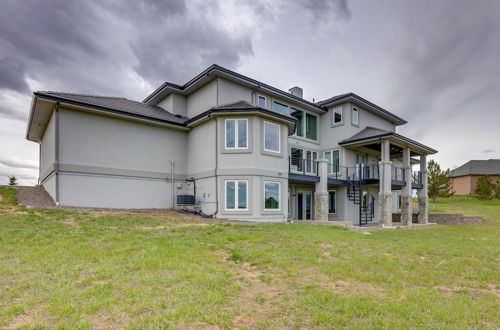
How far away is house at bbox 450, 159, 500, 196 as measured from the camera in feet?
136

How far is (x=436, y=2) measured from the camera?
40.2 ft

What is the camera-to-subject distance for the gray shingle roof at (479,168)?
136 feet

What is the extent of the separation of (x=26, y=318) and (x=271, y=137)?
12.4m

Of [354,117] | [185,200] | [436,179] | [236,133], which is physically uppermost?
[354,117]

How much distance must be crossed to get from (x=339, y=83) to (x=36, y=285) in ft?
80.1

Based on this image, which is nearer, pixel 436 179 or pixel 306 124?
pixel 306 124

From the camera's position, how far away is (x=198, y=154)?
15.4 metres

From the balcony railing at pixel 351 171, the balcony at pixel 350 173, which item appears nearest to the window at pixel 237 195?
the balcony at pixel 350 173

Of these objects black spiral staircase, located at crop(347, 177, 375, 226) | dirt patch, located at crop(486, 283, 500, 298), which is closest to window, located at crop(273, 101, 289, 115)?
black spiral staircase, located at crop(347, 177, 375, 226)

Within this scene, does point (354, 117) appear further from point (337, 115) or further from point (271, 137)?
point (271, 137)

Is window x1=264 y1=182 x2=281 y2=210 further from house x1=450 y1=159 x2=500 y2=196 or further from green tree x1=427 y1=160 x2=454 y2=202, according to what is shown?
house x1=450 y1=159 x2=500 y2=196

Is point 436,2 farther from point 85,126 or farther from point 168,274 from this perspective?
point 85,126

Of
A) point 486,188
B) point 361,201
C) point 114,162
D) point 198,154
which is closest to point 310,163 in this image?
point 361,201

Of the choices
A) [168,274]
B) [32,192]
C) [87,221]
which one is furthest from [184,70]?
[168,274]
